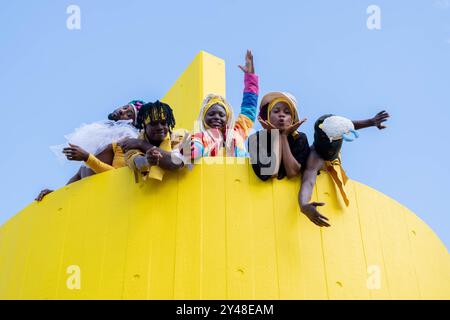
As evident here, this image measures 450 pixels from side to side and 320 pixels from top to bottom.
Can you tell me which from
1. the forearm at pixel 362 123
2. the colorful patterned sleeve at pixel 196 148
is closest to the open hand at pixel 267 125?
the colorful patterned sleeve at pixel 196 148

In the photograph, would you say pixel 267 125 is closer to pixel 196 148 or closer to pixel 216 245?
pixel 196 148

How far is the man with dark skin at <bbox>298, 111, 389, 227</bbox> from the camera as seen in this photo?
3.54 m

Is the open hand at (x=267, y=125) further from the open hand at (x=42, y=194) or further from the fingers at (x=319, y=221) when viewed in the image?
the open hand at (x=42, y=194)

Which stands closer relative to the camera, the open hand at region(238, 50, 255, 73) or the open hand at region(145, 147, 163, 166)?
the open hand at region(145, 147, 163, 166)

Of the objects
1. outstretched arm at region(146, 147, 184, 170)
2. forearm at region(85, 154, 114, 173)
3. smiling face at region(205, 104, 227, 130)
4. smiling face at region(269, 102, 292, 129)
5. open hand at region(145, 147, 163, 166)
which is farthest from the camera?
smiling face at region(205, 104, 227, 130)

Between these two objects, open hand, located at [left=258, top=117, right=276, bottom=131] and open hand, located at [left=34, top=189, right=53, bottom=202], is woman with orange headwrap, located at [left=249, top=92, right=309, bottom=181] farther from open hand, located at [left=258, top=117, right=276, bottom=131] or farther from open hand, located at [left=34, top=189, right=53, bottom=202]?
open hand, located at [left=34, top=189, right=53, bottom=202]

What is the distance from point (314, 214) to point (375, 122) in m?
0.89

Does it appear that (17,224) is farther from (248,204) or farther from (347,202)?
(347,202)

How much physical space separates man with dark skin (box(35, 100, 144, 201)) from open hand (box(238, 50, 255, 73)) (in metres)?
1.06

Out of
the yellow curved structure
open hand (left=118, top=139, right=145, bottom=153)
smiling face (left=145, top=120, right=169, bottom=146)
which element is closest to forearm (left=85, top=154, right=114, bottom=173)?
the yellow curved structure

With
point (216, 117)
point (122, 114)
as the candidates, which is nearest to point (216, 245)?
point (216, 117)

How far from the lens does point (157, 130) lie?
160 inches

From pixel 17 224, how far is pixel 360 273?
2.33 meters

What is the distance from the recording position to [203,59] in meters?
6.61
